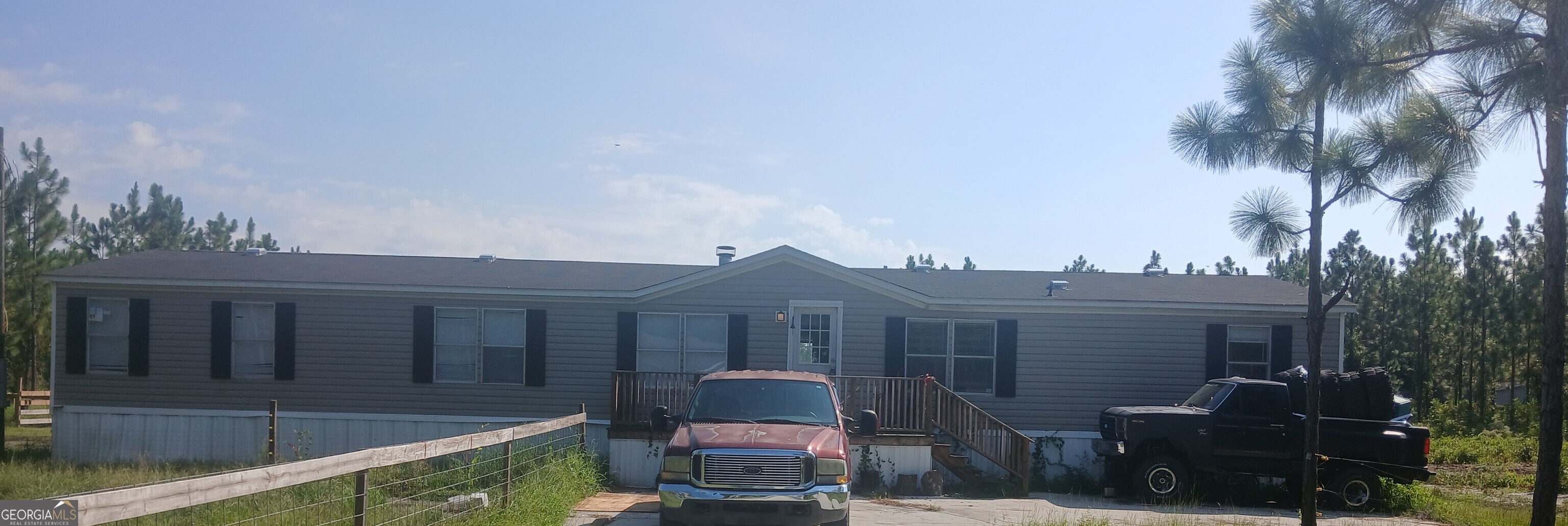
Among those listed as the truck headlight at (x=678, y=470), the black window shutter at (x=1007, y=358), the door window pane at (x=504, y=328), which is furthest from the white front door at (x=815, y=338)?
the truck headlight at (x=678, y=470)

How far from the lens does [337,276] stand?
59.0ft

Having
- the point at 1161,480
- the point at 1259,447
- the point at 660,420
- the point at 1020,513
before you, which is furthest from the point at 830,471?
the point at 1259,447

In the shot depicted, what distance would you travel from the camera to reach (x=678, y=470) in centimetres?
915

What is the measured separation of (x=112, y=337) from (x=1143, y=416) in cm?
1685

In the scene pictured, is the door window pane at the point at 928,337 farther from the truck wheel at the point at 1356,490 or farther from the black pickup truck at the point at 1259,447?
the truck wheel at the point at 1356,490

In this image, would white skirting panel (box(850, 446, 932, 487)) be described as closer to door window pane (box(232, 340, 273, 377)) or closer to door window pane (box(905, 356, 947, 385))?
door window pane (box(905, 356, 947, 385))

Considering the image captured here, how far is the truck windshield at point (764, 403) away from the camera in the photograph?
10281 millimetres

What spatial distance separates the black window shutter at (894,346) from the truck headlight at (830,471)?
8094 mm

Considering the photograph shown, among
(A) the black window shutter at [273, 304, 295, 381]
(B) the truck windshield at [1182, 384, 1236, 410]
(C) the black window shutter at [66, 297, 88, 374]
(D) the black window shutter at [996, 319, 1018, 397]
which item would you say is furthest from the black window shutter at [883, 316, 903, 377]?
(C) the black window shutter at [66, 297, 88, 374]

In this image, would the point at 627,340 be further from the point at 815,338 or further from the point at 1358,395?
the point at 1358,395

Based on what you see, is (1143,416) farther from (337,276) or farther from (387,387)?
(337,276)

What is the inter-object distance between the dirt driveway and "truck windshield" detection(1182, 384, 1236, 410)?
1424mm

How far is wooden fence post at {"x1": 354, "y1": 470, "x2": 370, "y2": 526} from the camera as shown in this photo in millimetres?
6762

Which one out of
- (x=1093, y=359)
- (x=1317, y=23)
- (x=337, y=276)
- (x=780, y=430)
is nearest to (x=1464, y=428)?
(x=1093, y=359)
